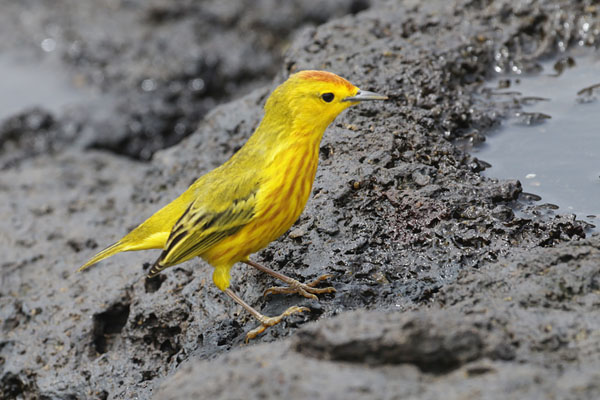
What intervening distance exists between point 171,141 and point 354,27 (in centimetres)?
329

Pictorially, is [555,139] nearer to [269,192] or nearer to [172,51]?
[269,192]

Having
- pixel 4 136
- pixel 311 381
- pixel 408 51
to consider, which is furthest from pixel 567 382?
pixel 4 136

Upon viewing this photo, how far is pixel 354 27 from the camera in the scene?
627 cm

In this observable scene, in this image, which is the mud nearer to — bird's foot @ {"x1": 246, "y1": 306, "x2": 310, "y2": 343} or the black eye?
bird's foot @ {"x1": 246, "y1": 306, "x2": 310, "y2": 343}

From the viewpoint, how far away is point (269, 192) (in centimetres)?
415

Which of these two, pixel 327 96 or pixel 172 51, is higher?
pixel 172 51

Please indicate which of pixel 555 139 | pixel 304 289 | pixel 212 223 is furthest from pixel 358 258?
pixel 555 139

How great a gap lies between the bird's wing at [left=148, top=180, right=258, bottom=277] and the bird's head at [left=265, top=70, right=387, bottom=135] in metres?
0.47

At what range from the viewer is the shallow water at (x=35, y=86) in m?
10.2

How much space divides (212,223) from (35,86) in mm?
7485

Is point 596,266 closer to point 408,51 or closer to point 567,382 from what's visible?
point 567,382

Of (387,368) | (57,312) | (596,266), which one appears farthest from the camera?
(57,312)

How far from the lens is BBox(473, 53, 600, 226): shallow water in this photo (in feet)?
14.9

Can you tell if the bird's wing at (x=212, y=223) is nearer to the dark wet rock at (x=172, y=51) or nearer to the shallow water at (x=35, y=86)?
the dark wet rock at (x=172, y=51)
